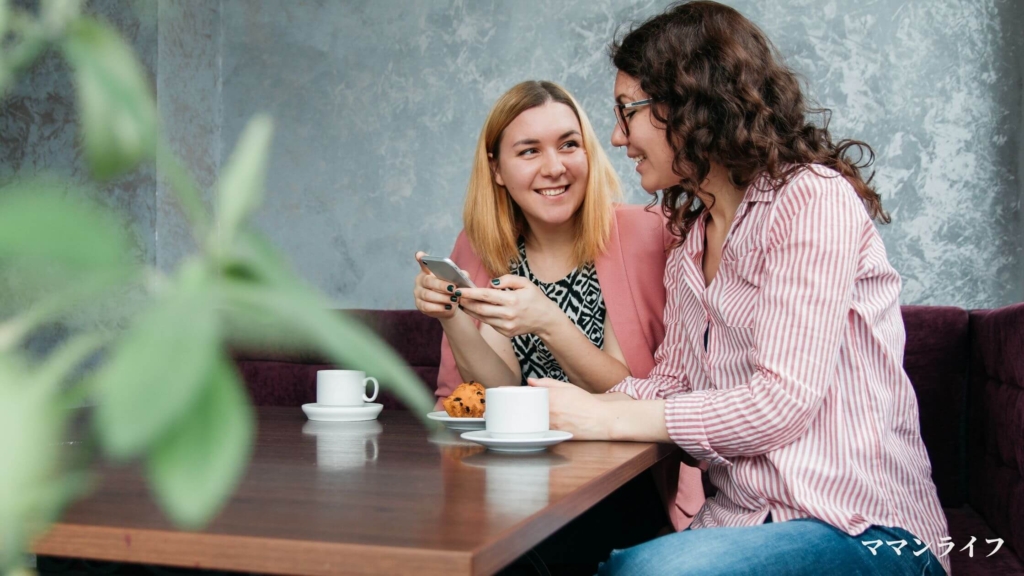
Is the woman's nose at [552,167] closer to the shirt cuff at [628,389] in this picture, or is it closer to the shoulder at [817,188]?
the shirt cuff at [628,389]

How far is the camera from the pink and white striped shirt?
4.09 ft

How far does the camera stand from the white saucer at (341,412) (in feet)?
5.33

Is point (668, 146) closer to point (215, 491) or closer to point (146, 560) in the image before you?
point (146, 560)

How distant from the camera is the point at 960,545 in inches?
67.5

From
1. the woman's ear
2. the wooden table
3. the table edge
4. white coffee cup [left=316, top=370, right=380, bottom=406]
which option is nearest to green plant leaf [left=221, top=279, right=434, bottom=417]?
the wooden table

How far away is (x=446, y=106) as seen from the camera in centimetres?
299

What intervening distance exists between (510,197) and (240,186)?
201cm

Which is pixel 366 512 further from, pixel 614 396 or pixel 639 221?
pixel 639 221

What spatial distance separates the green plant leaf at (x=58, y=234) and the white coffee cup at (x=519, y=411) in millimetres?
1081

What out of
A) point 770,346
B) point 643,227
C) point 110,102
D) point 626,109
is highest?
point 626,109

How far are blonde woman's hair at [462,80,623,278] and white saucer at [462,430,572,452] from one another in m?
0.85

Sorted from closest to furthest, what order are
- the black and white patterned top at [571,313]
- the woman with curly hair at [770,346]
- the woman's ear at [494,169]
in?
1. the woman with curly hair at [770,346]
2. the black and white patterned top at [571,313]
3. the woman's ear at [494,169]

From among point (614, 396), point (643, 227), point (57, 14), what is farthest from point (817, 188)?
point (57, 14)

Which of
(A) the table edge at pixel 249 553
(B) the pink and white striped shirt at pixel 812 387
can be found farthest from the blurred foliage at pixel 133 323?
(B) the pink and white striped shirt at pixel 812 387
